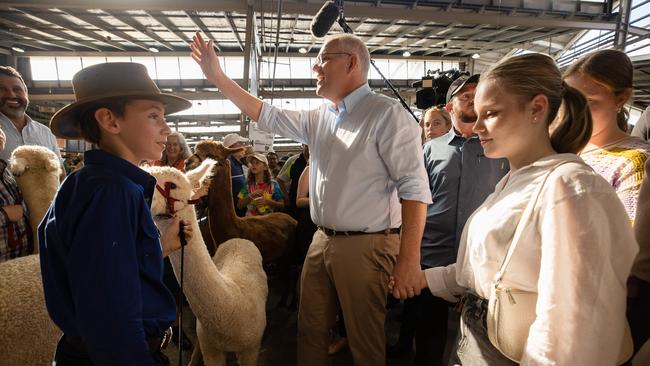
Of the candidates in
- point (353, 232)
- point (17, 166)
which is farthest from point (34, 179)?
point (353, 232)

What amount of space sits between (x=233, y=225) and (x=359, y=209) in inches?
79.5

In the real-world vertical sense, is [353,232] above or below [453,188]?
below

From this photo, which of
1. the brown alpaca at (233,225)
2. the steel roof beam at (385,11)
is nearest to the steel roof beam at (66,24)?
the steel roof beam at (385,11)

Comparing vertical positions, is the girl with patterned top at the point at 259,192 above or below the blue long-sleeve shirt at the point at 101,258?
below

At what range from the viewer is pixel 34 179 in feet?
7.91

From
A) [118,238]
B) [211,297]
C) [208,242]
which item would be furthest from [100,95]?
[208,242]

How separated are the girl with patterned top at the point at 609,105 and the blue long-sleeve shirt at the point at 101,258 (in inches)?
85.1

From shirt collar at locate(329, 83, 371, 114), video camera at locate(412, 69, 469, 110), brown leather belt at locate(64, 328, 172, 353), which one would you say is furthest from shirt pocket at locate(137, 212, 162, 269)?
video camera at locate(412, 69, 469, 110)

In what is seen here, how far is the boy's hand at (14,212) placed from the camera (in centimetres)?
217

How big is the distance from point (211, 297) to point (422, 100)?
274 cm

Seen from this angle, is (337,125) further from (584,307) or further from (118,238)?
(584,307)

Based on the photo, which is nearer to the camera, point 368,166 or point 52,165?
point 368,166

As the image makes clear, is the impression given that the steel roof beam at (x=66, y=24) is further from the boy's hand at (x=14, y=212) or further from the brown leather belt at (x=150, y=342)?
the brown leather belt at (x=150, y=342)

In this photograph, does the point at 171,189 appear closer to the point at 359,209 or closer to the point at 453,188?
the point at 359,209
